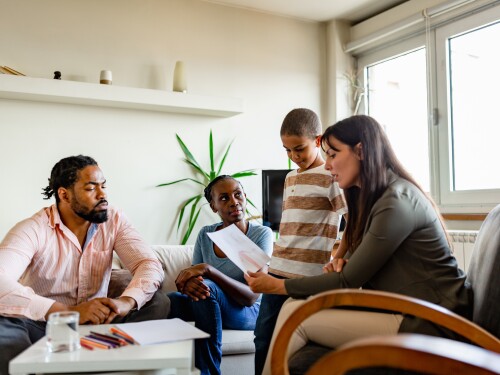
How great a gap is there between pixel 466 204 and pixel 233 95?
1.82 metres

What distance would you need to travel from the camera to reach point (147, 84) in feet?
12.0

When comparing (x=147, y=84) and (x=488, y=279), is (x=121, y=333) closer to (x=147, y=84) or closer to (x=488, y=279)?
(x=488, y=279)

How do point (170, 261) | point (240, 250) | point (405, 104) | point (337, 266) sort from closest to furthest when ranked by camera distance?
point (337, 266) < point (240, 250) < point (170, 261) < point (405, 104)

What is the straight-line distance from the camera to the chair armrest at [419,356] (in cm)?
73

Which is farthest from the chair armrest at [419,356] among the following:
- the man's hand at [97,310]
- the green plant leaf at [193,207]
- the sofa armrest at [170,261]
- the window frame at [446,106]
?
the green plant leaf at [193,207]

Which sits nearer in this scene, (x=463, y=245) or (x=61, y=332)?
(x=61, y=332)

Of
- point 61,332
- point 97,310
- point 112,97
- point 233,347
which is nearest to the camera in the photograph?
point 61,332

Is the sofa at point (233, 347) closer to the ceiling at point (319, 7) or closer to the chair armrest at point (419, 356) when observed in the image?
the chair armrest at point (419, 356)

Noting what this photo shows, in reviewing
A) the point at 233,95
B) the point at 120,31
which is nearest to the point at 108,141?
the point at 120,31

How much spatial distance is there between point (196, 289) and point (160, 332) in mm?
643

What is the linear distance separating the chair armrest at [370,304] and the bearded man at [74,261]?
0.78 m

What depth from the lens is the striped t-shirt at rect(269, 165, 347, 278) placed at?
1.88m

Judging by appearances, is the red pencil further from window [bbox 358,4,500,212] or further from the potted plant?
window [bbox 358,4,500,212]

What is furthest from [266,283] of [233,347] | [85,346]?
[233,347]
